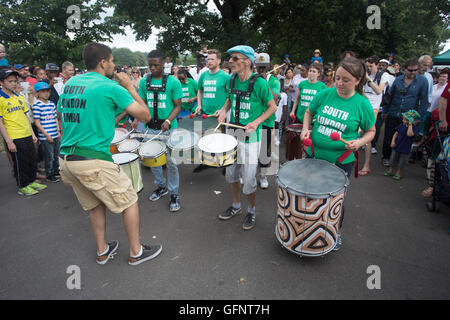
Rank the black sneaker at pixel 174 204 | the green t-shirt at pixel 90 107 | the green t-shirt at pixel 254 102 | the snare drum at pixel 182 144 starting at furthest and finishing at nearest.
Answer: the black sneaker at pixel 174 204 → the snare drum at pixel 182 144 → the green t-shirt at pixel 254 102 → the green t-shirt at pixel 90 107

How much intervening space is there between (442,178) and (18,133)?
6.63 m

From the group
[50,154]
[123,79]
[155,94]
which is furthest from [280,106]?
[50,154]

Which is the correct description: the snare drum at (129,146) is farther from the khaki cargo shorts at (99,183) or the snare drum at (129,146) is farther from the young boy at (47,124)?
the young boy at (47,124)

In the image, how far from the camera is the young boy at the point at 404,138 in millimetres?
4805

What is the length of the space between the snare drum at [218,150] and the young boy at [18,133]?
3.41 meters

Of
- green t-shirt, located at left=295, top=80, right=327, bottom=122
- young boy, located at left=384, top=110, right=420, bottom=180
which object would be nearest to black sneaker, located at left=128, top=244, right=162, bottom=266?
green t-shirt, located at left=295, top=80, right=327, bottom=122

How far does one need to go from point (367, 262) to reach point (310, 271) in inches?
26.6

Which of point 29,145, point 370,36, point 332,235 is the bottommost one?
point 332,235

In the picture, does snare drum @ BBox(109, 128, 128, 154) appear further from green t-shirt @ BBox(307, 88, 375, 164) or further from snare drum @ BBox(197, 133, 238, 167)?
green t-shirt @ BBox(307, 88, 375, 164)

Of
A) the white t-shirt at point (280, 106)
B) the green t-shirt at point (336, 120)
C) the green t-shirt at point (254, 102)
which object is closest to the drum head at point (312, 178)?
the green t-shirt at point (336, 120)

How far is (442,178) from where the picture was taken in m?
3.77

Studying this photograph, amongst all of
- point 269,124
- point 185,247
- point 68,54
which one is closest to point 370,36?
point 269,124

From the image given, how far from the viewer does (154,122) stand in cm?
396
